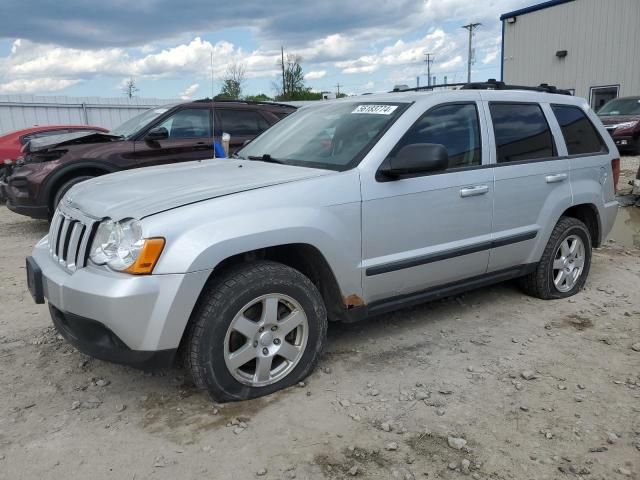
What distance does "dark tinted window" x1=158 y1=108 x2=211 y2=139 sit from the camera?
7.77 meters

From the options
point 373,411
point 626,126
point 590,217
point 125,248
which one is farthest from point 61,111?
point 373,411

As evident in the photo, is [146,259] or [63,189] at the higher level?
[146,259]

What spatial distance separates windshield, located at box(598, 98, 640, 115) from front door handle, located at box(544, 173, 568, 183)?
1274cm

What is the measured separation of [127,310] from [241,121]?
20.1 feet

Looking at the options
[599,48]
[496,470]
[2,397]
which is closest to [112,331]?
[2,397]

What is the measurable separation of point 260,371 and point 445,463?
107 centimetres

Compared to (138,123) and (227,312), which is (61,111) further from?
(227,312)

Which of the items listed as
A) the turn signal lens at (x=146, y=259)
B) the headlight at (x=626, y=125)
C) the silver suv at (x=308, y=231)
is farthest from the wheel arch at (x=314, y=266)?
the headlight at (x=626, y=125)

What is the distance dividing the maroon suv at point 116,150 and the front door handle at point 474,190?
12.9ft

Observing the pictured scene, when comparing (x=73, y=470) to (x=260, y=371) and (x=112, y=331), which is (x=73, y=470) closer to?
(x=112, y=331)

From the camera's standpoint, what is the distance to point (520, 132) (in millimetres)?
4258

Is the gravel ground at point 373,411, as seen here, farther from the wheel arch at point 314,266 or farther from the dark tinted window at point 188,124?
the dark tinted window at point 188,124

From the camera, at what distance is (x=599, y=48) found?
21.6 meters

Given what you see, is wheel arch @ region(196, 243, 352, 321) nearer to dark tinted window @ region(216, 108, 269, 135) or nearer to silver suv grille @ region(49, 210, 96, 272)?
silver suv grille @ region(49, 210, 96, 272)
